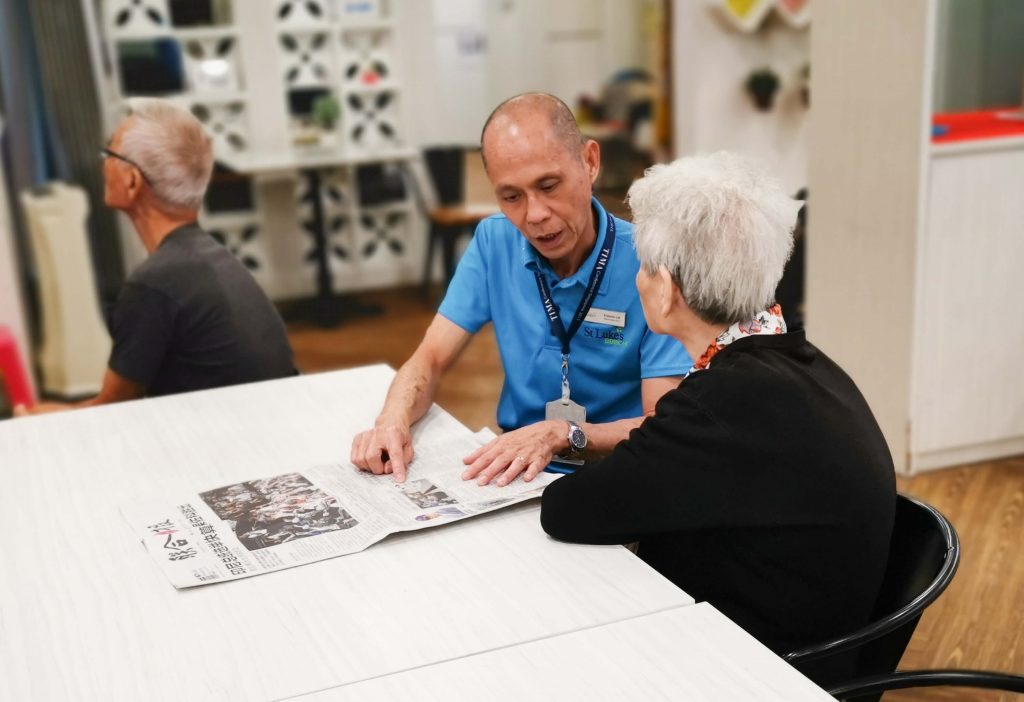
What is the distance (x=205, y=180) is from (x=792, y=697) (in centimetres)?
207

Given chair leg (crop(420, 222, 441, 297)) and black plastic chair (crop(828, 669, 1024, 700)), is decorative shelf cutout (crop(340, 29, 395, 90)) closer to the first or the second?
chair leg (crop(420, 222, 441, 297))

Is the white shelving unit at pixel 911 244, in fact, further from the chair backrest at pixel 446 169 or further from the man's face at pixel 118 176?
the chair backrest at pixel 446 169

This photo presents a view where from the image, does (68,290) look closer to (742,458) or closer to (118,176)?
(118,176)

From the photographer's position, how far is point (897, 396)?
12.0 feet

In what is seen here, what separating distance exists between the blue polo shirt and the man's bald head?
18 cm

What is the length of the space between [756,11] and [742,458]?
5275 mm

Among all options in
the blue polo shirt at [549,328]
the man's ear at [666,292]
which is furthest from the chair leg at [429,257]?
the man's ear at [666,292]

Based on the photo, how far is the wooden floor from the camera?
257 cm

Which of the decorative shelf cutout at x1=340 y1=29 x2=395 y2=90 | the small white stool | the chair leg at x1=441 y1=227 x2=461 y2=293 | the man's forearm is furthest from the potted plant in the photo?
the man's forearm

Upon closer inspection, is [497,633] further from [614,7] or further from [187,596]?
[614,7]

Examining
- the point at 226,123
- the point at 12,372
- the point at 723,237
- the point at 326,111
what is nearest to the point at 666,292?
the point at 723,237

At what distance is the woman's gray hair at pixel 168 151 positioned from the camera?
262cm

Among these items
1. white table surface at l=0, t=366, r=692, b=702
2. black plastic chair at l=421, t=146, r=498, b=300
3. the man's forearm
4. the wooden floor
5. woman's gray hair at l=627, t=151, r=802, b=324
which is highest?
woman's gray hair at l=627, t=151, r=802, b=324

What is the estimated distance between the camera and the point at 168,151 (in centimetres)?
263
